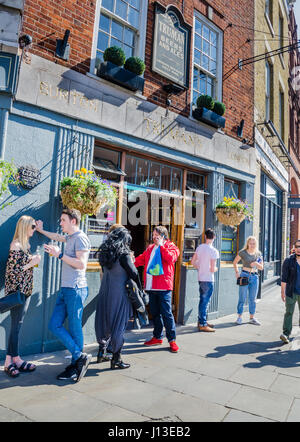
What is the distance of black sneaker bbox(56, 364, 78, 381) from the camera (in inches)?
145

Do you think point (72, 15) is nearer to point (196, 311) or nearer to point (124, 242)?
point (124, 242)

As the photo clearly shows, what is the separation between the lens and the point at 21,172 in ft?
14.5

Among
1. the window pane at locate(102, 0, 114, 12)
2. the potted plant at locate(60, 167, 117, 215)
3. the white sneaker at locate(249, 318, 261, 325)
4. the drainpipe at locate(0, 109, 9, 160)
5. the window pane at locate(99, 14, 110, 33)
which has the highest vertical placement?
the window pane at locate(102, 0, 114, 12)

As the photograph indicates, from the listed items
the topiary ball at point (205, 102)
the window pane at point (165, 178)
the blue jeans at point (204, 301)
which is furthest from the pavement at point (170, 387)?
the topiary ball at point (205, 102)

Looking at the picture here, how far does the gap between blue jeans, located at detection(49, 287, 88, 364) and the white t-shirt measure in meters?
2.98

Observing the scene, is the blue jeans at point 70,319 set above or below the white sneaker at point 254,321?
above

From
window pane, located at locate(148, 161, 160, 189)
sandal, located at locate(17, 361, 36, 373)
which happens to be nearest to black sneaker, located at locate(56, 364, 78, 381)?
sandal, located at locate(17, 361, 36, 373)

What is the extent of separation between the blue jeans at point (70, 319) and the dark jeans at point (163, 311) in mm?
1480

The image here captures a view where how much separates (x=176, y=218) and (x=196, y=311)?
6.59 feet

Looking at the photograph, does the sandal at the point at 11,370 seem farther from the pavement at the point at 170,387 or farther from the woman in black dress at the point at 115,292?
the woman in black dress at the point at 115,292

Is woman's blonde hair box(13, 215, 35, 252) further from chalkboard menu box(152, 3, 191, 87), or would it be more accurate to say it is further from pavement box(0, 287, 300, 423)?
chalkboard menu box(152, 3, 191, 87)

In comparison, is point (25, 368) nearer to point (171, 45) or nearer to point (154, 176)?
point (154, 176)

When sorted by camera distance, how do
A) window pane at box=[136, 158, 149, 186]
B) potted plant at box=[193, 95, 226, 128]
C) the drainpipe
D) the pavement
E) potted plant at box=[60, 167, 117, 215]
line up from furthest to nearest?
potted plant at box=[193, 95, 226, 128], window pane at box=[136, 158, 149, 186], potted plant at box=[60, 167, 117, 215], the drainpipe, the pavement

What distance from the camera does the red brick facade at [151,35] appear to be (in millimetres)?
4801
